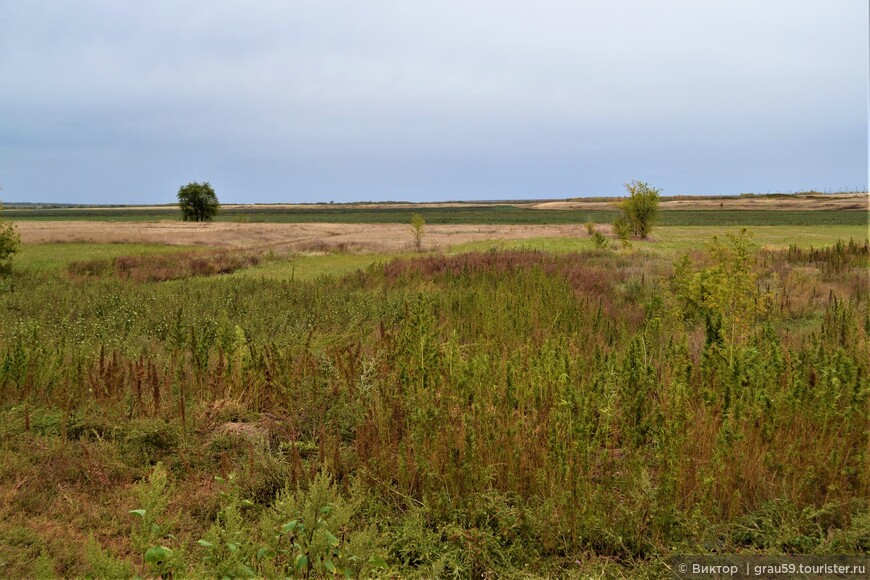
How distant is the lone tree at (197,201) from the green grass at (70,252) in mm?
48153

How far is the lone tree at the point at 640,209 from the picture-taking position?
3975 cm

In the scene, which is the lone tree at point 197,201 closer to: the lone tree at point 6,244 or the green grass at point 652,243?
the green grass at point 652,243

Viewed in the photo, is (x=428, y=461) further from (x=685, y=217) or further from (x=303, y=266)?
(x=685, y=217)

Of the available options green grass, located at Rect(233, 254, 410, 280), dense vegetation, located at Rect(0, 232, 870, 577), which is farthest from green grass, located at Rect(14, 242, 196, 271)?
dense vegetation, located at Rect(0, 232, 870, 577)

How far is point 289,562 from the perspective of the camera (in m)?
3.22

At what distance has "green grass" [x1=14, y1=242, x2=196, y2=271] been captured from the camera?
27.6 metres

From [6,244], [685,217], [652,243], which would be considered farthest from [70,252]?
[685,217]

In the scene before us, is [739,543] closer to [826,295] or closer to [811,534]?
[811,534]

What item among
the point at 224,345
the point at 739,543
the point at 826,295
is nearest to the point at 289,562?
the point at 739,543

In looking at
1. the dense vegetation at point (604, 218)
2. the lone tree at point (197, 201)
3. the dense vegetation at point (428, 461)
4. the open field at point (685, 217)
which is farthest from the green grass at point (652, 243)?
the lone tree at point (197, 201)

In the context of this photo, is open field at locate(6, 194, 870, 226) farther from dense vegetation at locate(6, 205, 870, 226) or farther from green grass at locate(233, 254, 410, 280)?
green grass at locate(233, 254, 410, 280)

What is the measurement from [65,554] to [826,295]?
14656 mm

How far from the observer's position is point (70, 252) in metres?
32.9

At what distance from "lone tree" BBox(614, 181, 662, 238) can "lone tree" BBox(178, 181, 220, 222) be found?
207 feet
